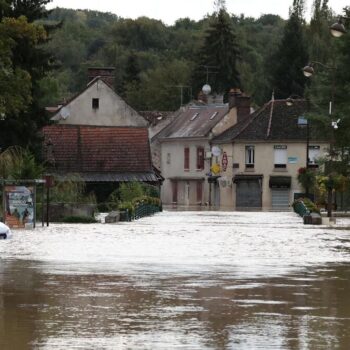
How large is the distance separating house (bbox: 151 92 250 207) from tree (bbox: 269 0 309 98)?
2415 cm

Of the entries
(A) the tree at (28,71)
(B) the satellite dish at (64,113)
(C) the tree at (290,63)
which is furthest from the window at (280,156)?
(A) the tree at (28,71)

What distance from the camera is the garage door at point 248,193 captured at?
104m

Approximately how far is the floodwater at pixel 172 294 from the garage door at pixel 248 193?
7209 cm

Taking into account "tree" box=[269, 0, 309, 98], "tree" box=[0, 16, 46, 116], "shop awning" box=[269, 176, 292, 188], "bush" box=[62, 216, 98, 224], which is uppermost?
"tree" box=[269, 0, 309, 98]

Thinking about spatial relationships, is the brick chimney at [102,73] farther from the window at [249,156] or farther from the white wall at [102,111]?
the window at [249,156]

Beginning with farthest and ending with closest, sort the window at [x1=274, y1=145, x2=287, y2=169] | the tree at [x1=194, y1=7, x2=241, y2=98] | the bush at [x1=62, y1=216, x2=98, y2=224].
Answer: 1. the tree at [x1=194, y1=7, x2=241, y2=98]
2. the window at [x1=274, y1=145, x2=287, y2=169]
3. the bush at [x1=62, y1=216, x2=98, y2=224]

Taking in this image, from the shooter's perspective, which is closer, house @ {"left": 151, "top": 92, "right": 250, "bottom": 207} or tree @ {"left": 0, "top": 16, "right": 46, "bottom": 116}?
tree @ {"left": 0, "top": 16, "right": 46, "bottom": 116}

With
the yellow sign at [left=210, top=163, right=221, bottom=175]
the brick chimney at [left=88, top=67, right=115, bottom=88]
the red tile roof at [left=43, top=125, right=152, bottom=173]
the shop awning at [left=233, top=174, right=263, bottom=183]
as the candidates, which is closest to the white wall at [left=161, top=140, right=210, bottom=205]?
the yellow sign at [left=210, top=163, right=221, bottom=175]

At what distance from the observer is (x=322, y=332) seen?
13.7 m

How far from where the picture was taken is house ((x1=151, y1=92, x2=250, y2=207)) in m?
108

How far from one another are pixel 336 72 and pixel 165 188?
161 feet

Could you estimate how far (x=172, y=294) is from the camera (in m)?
17.8

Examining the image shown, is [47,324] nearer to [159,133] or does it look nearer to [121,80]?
[159,133]

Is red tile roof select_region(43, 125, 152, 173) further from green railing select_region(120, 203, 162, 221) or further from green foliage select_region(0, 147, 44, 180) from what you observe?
green foliage select_region(0, 147, 44, 180)
